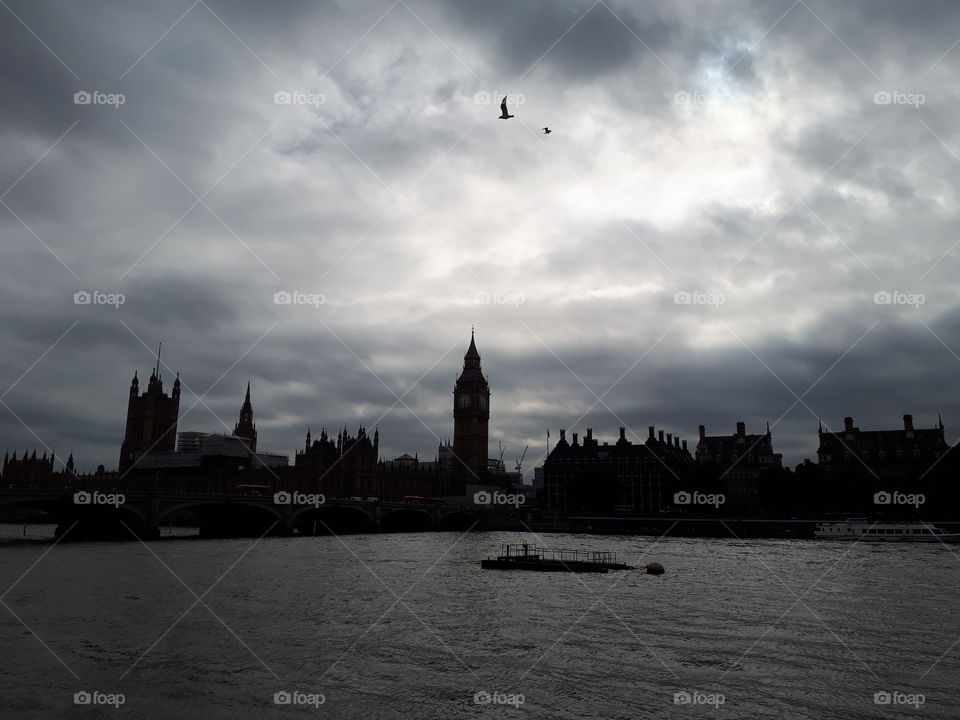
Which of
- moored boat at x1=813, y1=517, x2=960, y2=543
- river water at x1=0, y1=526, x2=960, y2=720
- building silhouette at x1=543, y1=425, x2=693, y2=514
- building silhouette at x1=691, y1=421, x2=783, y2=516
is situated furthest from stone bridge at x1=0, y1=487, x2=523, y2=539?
moored boat at x1=813, y1=517, x2=960, y2=543

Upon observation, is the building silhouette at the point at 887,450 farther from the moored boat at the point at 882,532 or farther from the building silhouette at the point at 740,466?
the moored boat at the point at 882,532

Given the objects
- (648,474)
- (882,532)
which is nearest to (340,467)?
(648,474)

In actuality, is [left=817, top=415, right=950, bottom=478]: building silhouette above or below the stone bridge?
above

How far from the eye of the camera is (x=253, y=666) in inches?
943

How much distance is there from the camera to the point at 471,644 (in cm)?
2788

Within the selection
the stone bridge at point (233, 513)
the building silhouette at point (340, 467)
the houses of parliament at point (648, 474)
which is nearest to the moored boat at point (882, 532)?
the houses of parliament at point (648, 474)

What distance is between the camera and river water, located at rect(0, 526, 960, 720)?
20.3 m

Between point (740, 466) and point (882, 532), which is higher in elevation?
point (740, 466)

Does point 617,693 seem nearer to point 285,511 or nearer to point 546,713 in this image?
point 546,713

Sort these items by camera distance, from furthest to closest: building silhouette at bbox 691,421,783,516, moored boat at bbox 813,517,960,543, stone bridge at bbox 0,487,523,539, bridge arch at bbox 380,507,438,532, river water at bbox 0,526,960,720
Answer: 1. building silhouette at bbox 691,421,783,516
2. bridge arch at bbox 380,507,438,532
3. moored boat at bbox 813,517,960,543
4. stone bridge at bbox 0,487,523,539
5. river water at bbox 0,526,960,720

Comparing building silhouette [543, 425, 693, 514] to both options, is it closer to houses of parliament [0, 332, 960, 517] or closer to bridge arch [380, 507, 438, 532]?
houses of parliament [0, 332, 960, 517]

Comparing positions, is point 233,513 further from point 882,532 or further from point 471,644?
point 882,532

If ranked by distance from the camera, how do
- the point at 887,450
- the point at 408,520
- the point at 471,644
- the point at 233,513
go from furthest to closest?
the point at 887,450, the point at 408,520, the point at 233,513, the point at 471,644

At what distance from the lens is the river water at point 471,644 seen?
66.5 feet
